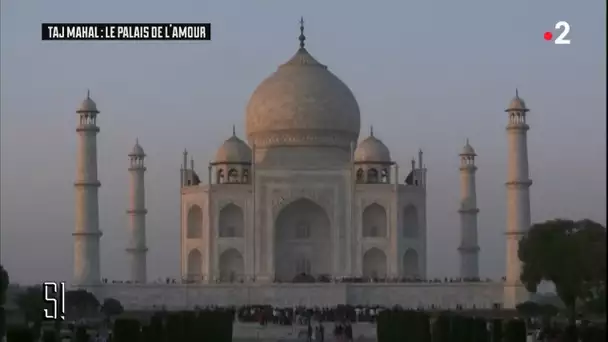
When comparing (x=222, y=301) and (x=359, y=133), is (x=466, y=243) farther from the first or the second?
(x=222, y=301)

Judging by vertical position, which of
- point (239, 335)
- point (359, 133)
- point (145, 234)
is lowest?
point (239, 335)

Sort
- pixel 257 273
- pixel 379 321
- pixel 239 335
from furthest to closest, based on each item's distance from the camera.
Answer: pixel 257 273, pixel 239 335, pixel 379 321

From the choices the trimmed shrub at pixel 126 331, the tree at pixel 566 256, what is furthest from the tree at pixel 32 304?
the tree at pixel 566 256

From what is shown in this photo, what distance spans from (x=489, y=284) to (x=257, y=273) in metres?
6.70

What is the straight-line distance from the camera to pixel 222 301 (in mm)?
38250

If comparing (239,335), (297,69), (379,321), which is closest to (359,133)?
(297,69)

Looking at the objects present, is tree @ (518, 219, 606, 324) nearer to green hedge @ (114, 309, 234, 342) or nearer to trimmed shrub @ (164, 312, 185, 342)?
green hedge @ (114, 309, 234, 342)

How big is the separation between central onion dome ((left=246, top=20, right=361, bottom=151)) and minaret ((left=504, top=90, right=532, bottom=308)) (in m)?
6.57

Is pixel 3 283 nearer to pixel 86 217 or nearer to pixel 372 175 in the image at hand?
pixel 86 217

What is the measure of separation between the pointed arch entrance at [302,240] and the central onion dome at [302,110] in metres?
2.20

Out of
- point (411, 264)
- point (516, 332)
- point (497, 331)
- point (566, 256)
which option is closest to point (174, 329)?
point (497, 331)

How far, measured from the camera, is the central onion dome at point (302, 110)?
140 ft

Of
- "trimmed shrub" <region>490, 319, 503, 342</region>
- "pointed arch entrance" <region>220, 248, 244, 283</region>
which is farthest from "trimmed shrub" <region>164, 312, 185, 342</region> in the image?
"pointed arch entrance" <region>220, 248, 244, 283</region>

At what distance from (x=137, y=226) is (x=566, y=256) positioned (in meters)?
17.3
